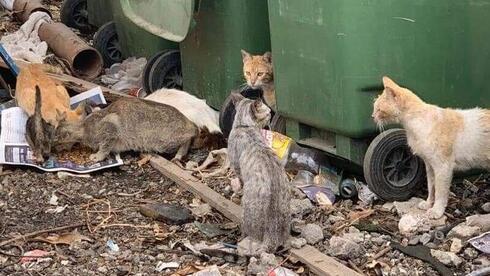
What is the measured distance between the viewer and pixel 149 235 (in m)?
4.48

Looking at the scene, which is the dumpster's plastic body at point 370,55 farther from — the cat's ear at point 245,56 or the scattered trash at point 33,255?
the scattered trash at point 33,255

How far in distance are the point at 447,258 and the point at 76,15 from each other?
253 inches

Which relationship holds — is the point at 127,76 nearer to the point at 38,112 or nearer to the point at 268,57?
the point at 38,112

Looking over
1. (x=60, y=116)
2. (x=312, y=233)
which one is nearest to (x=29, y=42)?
(x=60, y=116)

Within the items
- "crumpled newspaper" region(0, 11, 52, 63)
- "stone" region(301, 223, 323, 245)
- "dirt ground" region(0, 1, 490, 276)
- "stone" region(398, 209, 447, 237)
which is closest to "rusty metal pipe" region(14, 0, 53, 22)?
"crumpled newspaper" region(0, 11, 52, 63)

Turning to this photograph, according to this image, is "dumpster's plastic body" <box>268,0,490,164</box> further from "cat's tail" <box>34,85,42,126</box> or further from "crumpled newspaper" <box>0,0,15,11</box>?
"crumpled newspaper" <box>0,0,15,11</box>

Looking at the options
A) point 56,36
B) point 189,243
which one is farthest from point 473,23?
point 56,36

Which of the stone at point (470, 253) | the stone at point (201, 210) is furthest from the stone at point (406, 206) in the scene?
the stone at point (201, 210)

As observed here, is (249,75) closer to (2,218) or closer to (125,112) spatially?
(125,112)

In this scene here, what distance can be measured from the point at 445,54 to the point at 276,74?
107 centimetres

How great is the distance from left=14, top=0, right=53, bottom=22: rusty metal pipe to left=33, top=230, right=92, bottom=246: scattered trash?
206 inches

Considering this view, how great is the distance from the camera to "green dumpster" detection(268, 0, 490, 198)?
4.34 meters

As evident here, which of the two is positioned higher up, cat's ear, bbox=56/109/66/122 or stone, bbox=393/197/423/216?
cat's ear, bbox=56/109/66/122

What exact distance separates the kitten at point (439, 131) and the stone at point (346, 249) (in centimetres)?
55
